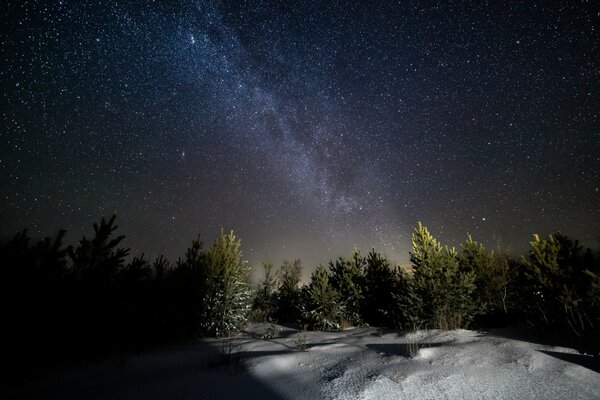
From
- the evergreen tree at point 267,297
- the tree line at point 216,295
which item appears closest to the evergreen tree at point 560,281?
the tree line at point 216,295

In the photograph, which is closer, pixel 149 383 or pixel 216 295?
pixel 149 383

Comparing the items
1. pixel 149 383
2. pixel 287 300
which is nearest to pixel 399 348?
pixel 149 383

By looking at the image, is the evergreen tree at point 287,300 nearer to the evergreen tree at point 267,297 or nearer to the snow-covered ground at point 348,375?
the evergreen tree at point 267,297

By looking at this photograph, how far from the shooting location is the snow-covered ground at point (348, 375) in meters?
3.63

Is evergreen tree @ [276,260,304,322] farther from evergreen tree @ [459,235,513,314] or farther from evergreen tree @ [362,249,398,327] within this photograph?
evergreen tree @ [459,235,513,314]

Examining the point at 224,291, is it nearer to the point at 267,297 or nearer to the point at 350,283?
the point at 350,283

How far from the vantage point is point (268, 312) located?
63.9ft

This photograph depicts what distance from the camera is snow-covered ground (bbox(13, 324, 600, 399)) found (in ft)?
11.9

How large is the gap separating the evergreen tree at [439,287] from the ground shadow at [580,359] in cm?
393

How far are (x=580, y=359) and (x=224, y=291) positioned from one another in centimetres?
910

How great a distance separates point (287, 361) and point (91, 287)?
212 inches

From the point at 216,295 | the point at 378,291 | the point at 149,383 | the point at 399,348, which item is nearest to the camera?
the point at 149,383

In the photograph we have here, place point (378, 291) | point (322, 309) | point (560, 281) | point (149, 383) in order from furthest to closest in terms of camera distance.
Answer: point (378, 291) < point (322, 309) < point (560, 281) < point (149, 383)

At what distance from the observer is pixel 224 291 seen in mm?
9836
